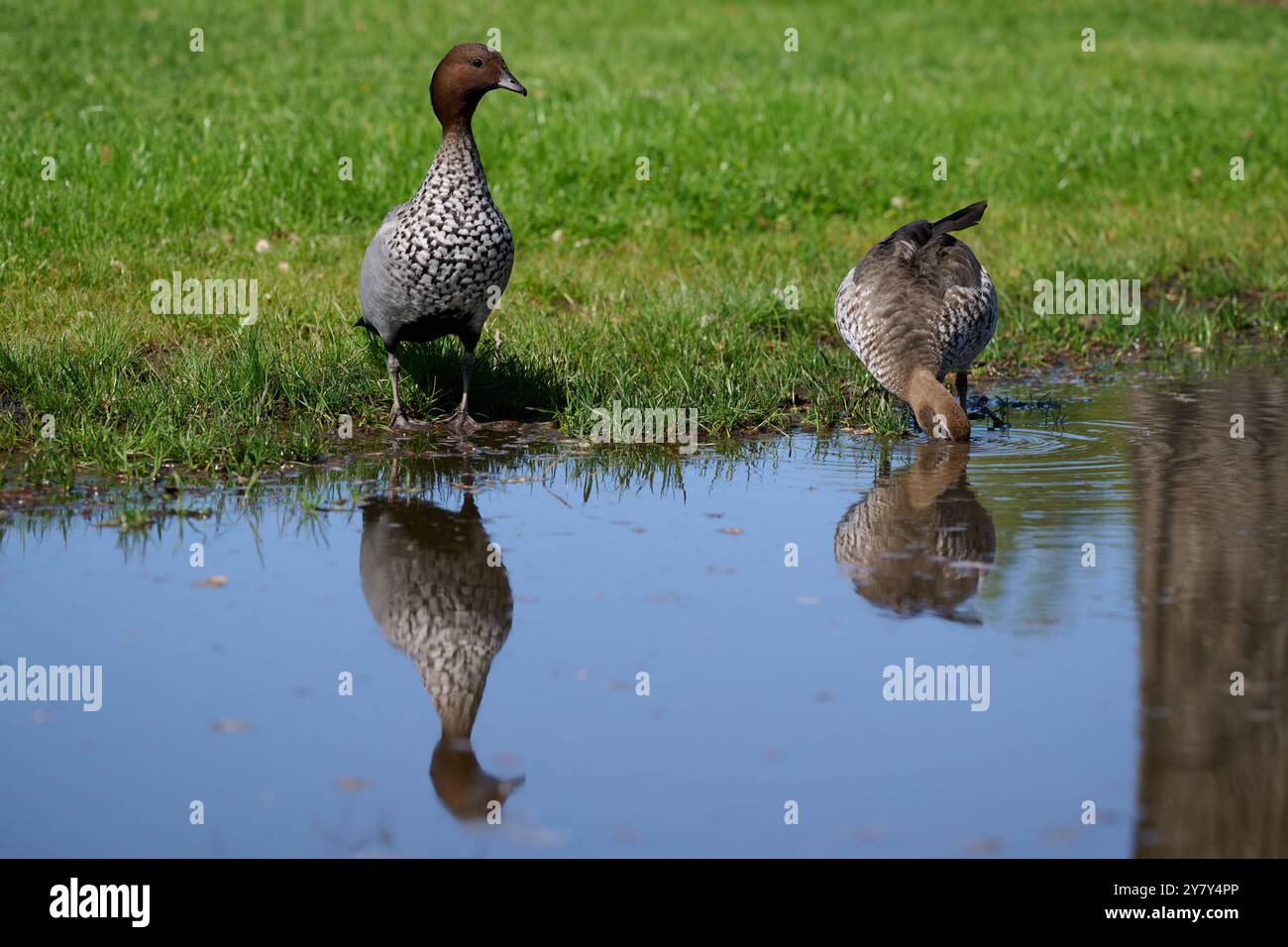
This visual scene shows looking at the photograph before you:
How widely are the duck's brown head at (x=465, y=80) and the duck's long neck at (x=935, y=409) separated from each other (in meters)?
2.44

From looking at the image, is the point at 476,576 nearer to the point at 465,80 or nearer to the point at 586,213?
the point at 465,80

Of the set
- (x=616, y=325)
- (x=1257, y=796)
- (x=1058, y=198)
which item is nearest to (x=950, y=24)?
(x=1058, y=198)

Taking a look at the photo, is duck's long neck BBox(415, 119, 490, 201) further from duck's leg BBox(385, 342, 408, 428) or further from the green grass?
the green grass

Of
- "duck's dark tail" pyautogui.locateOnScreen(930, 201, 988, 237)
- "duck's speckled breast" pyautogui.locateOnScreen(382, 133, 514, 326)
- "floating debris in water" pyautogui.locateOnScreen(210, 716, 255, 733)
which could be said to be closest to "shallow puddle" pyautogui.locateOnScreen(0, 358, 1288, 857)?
"floating debris in water" pyautogui.locateOnScreen(210, 716, 255, 733)

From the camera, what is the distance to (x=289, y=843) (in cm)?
360

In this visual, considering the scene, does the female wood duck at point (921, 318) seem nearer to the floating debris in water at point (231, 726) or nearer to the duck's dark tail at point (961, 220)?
the duck's dark tail at point (961, 220)

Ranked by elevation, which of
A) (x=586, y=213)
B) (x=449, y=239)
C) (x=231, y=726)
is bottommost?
(x=231, y=726)

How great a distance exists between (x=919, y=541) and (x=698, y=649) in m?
1.50

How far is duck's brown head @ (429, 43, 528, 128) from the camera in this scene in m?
7.61

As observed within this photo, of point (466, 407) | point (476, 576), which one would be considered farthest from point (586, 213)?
point (476, 576)

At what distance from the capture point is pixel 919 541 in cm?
599

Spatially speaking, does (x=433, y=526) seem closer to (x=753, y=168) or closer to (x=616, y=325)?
(x=616, y=325)

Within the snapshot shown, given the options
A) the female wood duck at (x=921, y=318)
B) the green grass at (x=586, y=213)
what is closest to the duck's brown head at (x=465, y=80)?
the green grass at (x=586, y=213)

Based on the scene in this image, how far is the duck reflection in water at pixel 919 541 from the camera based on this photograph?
17.6 feet
